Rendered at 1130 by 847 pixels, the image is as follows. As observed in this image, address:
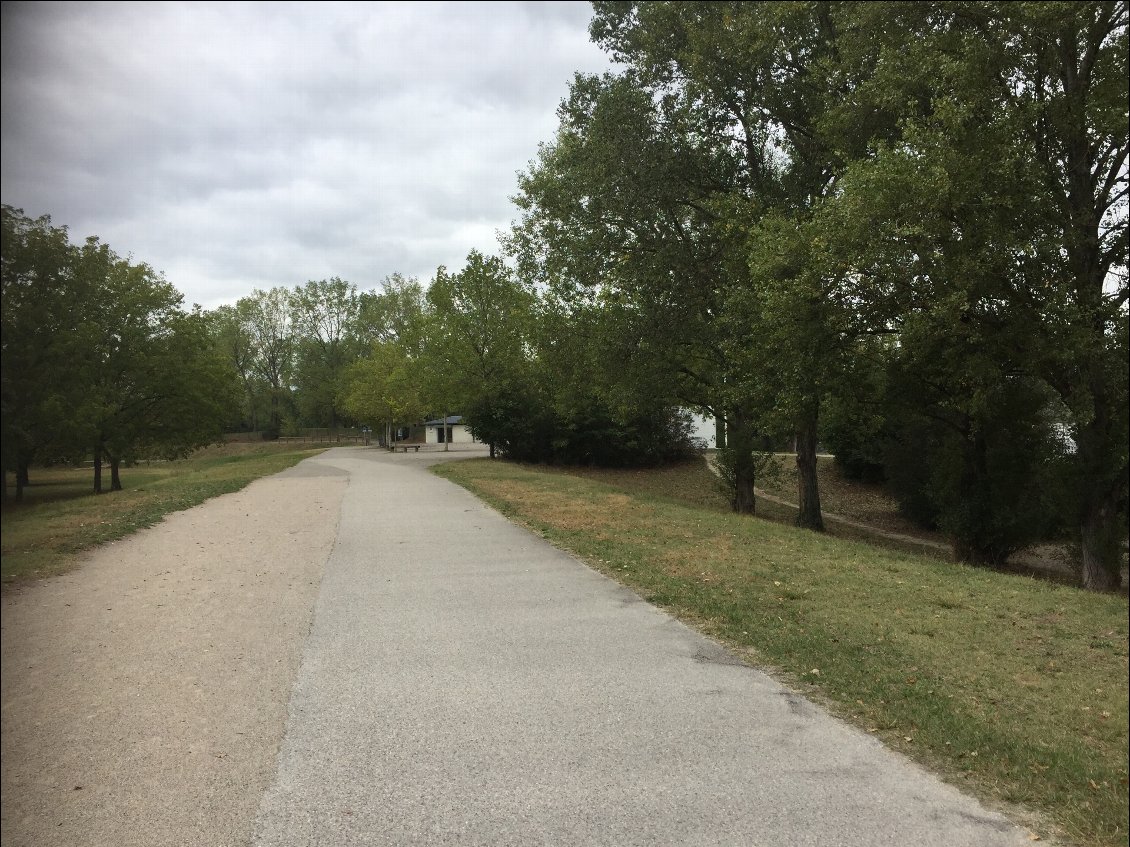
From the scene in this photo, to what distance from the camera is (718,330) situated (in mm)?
13312

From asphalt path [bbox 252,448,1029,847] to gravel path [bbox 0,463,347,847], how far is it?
0.67ft

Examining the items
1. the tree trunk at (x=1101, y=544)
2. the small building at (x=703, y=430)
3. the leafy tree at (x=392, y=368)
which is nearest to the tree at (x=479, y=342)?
the leafy tree at (x=392, y=368)

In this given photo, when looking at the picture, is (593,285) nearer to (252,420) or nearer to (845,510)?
(845,510)

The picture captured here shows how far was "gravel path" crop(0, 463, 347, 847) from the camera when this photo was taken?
213cm

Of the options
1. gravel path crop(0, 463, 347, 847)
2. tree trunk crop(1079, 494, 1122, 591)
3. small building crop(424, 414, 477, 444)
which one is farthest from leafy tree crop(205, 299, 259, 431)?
tree trunk crop(1079, 494, 1122, 591)

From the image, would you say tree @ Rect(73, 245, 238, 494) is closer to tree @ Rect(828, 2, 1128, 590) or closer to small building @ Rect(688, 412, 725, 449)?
tree @ Rect(828, 2, 1128, 590)

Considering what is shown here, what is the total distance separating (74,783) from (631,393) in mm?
14521

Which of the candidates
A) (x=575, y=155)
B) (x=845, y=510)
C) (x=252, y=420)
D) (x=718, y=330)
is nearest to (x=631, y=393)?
(x=718, y=330)

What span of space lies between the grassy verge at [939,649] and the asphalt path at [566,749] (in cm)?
27

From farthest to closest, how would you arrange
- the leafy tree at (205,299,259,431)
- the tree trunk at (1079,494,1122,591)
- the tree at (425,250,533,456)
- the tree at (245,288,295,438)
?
the tree at (245,288,295,438) < the leafy tree at (205,299,259,431) < the tree at (425,250,533,456) < the tree trunk at (1079,494,1122,591)

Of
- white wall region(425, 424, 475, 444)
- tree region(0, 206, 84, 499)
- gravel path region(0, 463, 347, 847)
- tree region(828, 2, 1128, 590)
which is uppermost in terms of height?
tree region(828, 2, 1128, 590)

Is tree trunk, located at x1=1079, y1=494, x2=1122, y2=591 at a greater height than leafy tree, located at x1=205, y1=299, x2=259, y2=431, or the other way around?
leafy tree, located at x1=205, y1=299, x2=259, y2=431

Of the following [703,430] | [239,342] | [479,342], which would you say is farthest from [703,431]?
[239,342]

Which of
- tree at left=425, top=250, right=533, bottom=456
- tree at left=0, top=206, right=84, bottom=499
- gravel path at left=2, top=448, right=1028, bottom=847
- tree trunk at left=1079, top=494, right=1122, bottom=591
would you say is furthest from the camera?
tree at left=425, top=250, right=533, bottom=456
